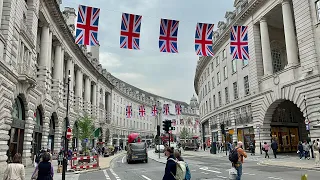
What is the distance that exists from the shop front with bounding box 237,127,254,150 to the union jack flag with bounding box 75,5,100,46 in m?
26.8

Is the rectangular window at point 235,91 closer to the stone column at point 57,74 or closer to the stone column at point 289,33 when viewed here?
the stone column at point 289,33

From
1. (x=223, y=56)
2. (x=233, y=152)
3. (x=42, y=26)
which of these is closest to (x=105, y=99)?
(x=223, y=56)

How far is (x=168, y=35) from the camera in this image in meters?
19.4

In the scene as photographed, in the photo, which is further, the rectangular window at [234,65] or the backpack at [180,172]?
the rectangular window at [234,65]

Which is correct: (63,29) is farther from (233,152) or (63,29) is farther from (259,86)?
(233,152)

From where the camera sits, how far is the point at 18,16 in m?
22.3

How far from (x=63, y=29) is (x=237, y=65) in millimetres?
24217

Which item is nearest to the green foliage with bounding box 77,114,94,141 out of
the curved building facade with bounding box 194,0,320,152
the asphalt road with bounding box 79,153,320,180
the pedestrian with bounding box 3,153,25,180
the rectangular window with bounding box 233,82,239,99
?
the curved building facade with bounding box 194,0,320,152

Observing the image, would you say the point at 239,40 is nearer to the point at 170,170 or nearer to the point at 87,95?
the point at 170,170

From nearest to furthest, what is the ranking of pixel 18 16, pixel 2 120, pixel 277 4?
pixel 2 120 → pixel 18 16 → pixel 277 4

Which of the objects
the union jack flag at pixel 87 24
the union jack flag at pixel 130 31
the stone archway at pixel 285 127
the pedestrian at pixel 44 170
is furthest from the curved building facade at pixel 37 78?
the stone archway at pixel 285 127

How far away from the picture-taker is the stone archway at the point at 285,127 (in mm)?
35234

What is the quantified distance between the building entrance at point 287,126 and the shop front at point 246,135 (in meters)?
3.01

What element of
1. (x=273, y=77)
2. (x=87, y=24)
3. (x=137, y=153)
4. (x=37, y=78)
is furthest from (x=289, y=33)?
(x=37, y=78)
